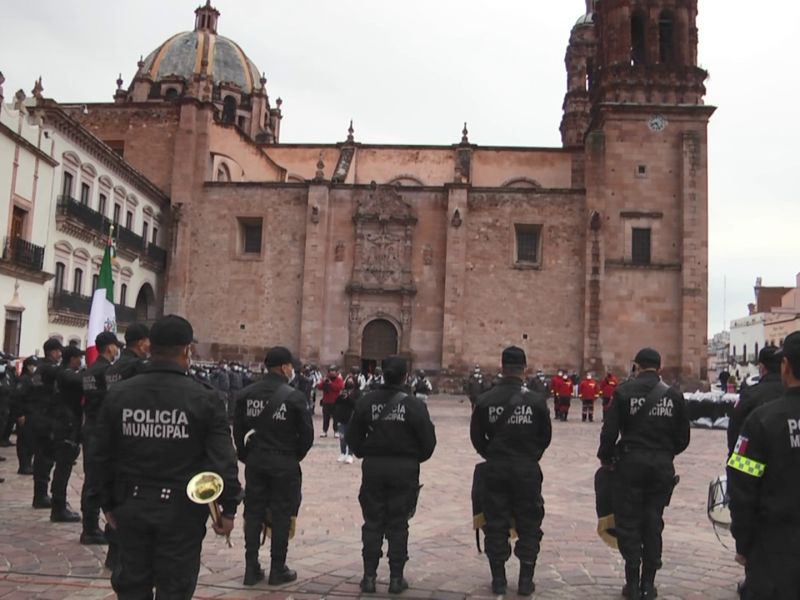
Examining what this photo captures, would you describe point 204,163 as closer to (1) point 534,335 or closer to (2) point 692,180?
(1) point 534,335

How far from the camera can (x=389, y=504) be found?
5.77 meters

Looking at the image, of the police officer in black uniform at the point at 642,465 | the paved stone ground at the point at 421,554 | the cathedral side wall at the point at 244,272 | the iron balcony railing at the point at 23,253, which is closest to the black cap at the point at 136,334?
the paved stone ground at the point at 421,554

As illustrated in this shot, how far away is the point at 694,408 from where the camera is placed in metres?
21.2

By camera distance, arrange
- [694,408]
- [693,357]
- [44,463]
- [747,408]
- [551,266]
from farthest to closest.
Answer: [551,266] → [693,357] → [694,408] → [44,463] → [747,408]

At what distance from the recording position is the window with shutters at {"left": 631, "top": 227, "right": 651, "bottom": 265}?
107 feet

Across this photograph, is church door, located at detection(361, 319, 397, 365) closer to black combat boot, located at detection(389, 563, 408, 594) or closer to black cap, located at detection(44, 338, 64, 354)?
black cap, located at detection(44, 338, 64, 354)

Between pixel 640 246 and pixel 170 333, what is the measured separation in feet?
102

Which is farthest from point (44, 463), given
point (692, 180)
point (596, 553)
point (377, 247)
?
point (692, 180)

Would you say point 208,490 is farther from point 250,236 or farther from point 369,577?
point 250,236

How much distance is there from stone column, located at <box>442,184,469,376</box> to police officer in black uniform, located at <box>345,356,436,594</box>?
26657mm

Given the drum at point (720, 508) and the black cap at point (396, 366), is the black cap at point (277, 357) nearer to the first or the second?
the black cap at point (396, 366)

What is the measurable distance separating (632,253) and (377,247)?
1111cm

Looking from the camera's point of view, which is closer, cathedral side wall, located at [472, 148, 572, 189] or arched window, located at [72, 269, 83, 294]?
arched window, located at [72, 269, 83, 294]

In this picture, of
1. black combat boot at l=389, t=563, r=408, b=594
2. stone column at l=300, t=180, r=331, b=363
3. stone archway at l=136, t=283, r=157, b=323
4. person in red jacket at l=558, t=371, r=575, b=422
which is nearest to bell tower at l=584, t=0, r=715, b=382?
person in red jacket at l=558, t=371, r=575, b=422
